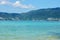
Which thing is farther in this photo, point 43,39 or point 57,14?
point 57,14

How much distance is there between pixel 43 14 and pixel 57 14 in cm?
202

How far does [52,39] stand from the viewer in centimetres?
955

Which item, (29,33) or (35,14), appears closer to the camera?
(29,33)

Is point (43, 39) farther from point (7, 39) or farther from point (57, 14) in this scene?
point (57, 14)

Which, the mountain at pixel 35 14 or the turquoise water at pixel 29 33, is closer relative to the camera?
the turquoise water at pixel 29 33

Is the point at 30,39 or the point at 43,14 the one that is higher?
the point at 43,14

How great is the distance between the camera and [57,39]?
9.52 metres

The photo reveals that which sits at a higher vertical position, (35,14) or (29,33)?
(35,14)

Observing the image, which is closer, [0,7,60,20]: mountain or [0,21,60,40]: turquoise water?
[0,21,60,40]: turquoise water

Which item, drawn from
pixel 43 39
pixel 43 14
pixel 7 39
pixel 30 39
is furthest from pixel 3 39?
pixel 43 14

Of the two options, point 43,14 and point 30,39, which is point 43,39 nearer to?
point 30,39

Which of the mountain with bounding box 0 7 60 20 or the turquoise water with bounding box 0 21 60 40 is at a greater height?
the mountain with bounding box 0 7 60 20

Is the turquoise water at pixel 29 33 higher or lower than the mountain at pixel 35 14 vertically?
lower

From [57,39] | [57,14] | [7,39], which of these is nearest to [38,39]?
[57,39]
